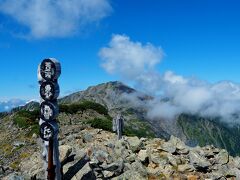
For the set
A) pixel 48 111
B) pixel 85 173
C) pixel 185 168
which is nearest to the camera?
pixel 48 111

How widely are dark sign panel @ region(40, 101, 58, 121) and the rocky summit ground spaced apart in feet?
12.7

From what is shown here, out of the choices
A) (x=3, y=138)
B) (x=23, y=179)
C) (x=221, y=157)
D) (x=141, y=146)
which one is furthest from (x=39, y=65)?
(x=3, y=138)

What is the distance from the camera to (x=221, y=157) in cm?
2562

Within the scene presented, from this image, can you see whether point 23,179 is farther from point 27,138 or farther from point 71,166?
point 27,138

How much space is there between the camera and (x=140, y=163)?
78.5 feet

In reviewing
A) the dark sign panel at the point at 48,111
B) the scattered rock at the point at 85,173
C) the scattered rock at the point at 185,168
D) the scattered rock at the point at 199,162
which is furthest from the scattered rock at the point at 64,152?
the scattered rock at the point at 199,162

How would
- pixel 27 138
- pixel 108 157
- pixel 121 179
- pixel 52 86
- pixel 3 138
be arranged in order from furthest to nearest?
1. pixel 3 138
2. pixel 27 138
3. pixel 108 157
4. pixel 121 179
5. pixel 52 86

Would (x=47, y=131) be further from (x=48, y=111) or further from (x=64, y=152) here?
(x=64, y=152)

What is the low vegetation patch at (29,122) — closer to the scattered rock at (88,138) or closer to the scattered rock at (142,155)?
the scattered rock at (88,138)

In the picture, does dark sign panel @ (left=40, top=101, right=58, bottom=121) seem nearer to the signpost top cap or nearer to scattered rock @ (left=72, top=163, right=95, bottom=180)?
the signpost top cap

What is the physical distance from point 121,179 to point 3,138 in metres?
38.9

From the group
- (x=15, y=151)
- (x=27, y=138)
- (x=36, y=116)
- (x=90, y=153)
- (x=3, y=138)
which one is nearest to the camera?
(x=90, y=153)

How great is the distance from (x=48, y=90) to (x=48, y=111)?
111 centimetres

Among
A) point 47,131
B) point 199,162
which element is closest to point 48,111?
point 47,131
